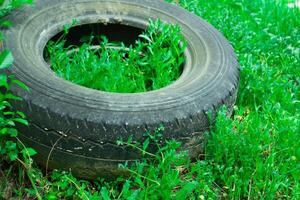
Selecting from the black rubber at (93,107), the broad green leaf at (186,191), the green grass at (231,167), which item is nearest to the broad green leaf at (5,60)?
the black rubber at (93,107)

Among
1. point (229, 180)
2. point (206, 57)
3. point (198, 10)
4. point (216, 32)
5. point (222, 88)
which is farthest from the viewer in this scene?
point (198, 10)

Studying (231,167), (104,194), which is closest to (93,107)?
Answer: (104,194)

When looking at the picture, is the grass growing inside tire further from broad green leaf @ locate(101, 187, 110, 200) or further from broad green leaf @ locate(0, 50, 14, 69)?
broad green leaf @ locate(101, 187, 110, 200)

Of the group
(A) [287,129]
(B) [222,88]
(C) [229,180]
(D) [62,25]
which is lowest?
(C) [229,180]

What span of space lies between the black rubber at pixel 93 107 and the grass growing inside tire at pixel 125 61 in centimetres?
16

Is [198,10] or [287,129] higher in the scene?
[198,10]

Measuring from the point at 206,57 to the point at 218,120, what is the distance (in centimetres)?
70

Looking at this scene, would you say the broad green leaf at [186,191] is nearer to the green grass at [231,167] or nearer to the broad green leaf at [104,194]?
the green grass at [231,167]

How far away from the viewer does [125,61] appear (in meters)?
4.70

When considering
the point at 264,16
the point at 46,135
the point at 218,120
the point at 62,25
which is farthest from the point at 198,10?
the point at 46,135

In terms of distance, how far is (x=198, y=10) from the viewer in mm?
5844

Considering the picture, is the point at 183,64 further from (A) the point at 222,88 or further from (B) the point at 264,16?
(B) the point at 264,16

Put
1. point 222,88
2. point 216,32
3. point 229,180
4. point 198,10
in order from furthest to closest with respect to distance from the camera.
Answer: point 198,10 < point 216,32 < point 222,88 < point 229,180

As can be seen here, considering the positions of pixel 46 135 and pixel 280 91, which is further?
pixel 280 91
